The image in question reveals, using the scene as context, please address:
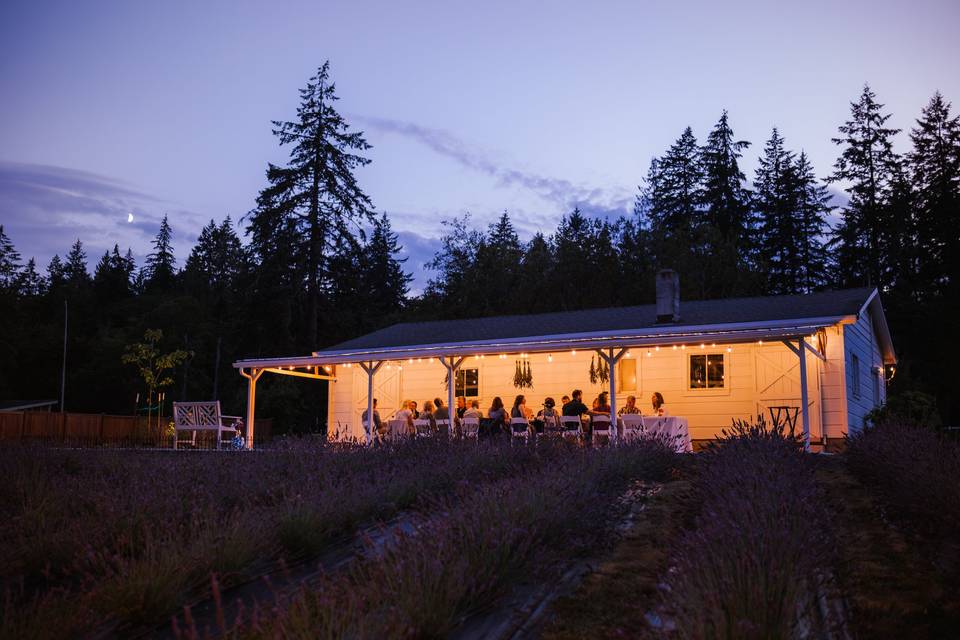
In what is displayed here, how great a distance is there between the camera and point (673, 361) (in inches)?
659

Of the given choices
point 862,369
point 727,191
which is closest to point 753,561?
point 862,369

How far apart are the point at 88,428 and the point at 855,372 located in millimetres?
20658

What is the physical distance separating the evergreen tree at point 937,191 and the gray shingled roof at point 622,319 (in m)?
16.9

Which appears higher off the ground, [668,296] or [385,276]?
[385,276]

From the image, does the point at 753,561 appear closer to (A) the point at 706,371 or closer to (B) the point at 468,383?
(A) the point at 706,371

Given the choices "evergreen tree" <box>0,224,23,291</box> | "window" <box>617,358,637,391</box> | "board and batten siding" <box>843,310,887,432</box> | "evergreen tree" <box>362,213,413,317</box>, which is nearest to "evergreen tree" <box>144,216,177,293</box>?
"evergreen tree" <box>0,224,23,291</box>

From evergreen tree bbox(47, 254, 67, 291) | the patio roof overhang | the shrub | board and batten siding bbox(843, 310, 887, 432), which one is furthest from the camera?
evergreen tree bbox(47, 254, 67, 291)

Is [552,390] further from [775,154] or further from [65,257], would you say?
[65,257]

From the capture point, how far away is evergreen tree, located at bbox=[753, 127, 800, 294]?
36562mm

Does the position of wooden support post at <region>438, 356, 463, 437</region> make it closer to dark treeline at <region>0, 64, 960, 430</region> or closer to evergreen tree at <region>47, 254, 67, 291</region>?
dark treeline at <region>0, 64, 960, 430</region>

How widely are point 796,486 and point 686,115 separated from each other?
129 feet

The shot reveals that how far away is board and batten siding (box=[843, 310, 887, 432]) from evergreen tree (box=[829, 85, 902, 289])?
561 inches

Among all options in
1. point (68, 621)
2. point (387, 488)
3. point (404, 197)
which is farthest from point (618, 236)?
point (68, 621)

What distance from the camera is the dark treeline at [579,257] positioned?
106ft
